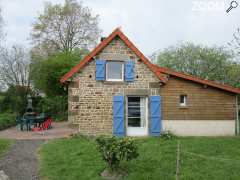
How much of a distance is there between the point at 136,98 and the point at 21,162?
688 centimetres

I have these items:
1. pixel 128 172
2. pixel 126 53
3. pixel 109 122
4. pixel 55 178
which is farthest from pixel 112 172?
pixel 126 53

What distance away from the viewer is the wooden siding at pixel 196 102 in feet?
44.8

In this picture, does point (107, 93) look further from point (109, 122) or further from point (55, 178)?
point (55, 178)

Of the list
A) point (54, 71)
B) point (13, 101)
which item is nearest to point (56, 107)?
point (13, 101)

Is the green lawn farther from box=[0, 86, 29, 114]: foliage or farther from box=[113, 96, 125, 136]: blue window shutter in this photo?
box=[0, 86, 29, 114]: foliage

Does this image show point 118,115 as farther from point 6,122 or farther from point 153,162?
point 6,122

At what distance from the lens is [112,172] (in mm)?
6793

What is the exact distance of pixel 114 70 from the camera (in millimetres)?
13617

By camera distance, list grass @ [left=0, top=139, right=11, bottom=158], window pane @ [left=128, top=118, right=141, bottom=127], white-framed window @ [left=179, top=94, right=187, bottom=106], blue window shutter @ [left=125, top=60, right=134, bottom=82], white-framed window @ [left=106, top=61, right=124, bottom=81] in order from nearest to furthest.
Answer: grass @ [left=0, top=139, right=11, bottom=158], blue window shutter @ [left=125, top=60, right=134, bottom=82], white-framed window @ [left=106, top=61, right=124, bottom=81], window pane @ [left=128, top=118, right=141, bottom=127], white-framed window @ [left=179, top=94, right=187, bottom=106]

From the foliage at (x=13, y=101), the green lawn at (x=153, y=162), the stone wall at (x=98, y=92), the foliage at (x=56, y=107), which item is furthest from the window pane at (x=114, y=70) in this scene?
the foliage at (x=13, y=101)

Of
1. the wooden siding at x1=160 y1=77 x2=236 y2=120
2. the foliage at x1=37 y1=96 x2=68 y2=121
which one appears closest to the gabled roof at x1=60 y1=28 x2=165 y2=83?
the wooden siding at x1=160 y1=77 x2=236 y2=120

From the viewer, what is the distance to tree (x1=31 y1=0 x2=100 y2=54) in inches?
1199

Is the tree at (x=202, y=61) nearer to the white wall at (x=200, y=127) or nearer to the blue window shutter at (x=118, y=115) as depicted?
the white wall at (x=200, y=127)

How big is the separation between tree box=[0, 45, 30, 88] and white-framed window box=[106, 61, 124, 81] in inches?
749
